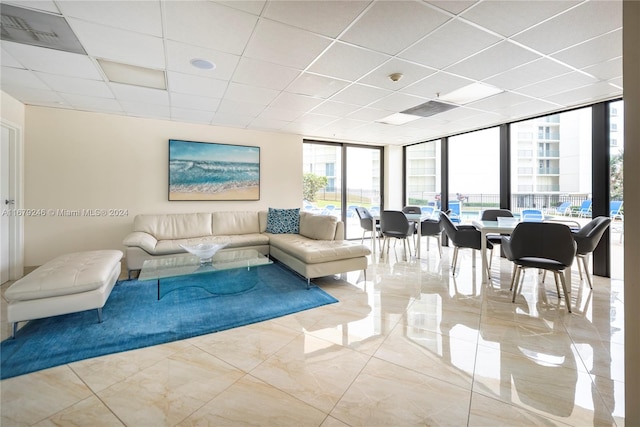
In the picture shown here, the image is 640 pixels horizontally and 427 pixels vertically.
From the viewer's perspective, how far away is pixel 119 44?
250cm

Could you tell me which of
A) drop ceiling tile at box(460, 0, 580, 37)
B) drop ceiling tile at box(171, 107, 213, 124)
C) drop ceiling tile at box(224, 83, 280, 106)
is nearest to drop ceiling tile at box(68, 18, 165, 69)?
drop ceiling tile at box(224, 83, 280, 106)

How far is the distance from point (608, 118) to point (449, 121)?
82.2 inches

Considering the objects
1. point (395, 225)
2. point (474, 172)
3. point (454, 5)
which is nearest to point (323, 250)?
point (395, 225)

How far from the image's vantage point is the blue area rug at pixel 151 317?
2.07 meters

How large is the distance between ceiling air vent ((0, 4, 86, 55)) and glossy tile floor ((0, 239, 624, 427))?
8.32ft

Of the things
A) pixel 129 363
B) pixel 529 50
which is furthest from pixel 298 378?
pixel 529 50

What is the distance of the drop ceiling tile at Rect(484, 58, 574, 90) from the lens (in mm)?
2912

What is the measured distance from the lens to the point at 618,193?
12.6 ft

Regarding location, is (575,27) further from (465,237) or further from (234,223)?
(234,223)

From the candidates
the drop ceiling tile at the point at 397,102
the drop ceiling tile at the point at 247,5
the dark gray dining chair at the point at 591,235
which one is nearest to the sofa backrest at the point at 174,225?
the drop ceiling tile at the point at 397,102

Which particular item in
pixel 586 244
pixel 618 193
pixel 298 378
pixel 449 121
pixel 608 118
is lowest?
pixel 298 378

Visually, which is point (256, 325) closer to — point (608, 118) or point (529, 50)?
point (529, 50)

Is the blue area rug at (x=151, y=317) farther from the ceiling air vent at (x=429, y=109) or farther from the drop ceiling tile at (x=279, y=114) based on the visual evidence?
the ceiling air vent at (x=429, y=109)

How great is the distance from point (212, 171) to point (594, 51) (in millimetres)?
5408
